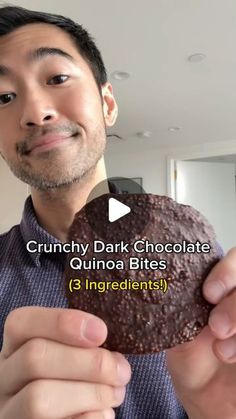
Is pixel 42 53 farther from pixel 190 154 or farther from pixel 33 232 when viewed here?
pixel 190 154

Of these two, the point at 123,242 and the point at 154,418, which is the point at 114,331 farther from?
the point at 154,418

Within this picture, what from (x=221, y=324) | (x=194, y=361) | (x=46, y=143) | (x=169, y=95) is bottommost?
(x=169, y=95)

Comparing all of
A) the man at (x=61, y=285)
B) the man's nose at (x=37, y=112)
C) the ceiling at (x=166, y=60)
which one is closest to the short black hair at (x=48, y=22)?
the man at (x=61, y=285)

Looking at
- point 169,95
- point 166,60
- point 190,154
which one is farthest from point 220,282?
point 190,154

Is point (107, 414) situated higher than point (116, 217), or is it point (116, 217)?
point (116, 217)

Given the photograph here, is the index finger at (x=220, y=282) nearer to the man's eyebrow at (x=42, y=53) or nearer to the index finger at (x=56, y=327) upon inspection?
the index finger at (x=56, y=327)

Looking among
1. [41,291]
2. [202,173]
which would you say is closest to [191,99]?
[202,173]

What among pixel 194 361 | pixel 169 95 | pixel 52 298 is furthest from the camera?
pixel 169 95

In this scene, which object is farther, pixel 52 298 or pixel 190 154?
pixel 190 154
